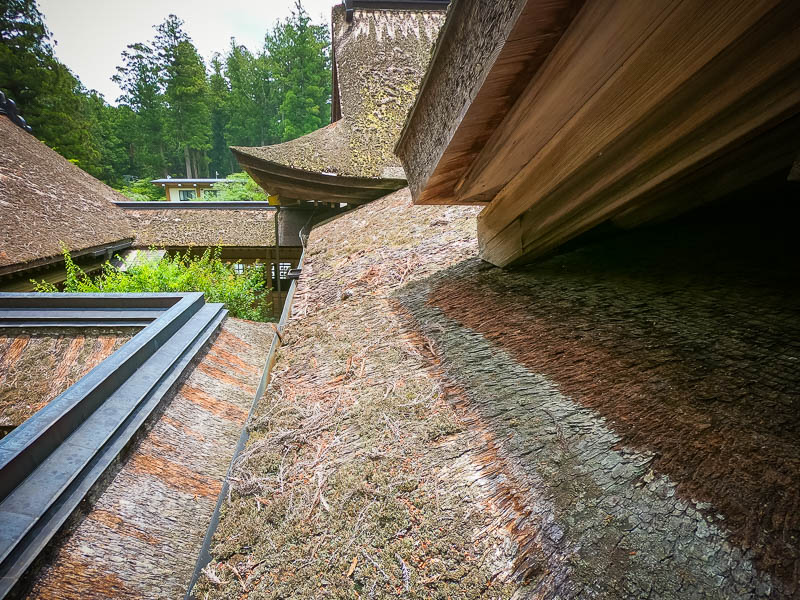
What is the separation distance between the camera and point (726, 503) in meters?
0.48

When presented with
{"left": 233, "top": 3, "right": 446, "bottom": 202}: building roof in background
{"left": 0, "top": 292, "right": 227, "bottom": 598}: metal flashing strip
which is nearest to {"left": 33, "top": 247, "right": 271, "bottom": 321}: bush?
{"left": 233, "top": 3, "right": 446, "bottom": 202}: building roof in background

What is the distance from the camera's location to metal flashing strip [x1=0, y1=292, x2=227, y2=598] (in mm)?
967

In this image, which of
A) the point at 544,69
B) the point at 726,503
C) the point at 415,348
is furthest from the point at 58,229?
the point at 726,503

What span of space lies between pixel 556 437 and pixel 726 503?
255 millimetres

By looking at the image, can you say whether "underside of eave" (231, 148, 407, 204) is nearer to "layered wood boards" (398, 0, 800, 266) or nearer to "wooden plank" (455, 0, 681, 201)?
"layered wood boards" (398, 0, 800, 266)

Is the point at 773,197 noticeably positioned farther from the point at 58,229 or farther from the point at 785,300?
the point at 58,229

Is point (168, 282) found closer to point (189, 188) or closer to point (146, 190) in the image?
point (189, 188)

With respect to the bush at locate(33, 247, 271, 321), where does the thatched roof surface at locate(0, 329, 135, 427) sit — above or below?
below

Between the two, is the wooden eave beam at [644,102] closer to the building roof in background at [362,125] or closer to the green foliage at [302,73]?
the building roof in background at [362,125]

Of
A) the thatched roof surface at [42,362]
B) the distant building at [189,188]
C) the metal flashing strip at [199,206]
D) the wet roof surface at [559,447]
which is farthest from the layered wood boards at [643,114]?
the distant building at [189,188]

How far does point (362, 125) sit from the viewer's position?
546cm

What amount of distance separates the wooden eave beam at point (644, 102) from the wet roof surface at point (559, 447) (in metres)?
0.34

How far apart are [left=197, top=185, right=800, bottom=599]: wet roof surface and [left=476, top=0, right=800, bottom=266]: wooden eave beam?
0.34m

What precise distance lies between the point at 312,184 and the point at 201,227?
5739 mm
